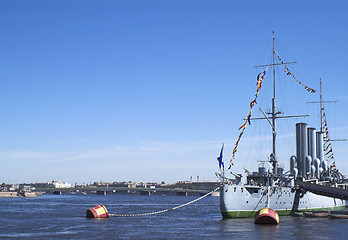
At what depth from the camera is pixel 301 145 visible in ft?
287

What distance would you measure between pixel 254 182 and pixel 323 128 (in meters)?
44.1

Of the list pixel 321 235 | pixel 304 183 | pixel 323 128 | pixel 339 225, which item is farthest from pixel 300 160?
pixel 321 235

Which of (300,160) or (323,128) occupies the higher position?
(323,128)

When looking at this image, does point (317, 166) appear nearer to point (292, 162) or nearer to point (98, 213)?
point (292, 162)

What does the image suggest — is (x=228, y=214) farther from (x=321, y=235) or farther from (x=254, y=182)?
(x=321, y=235)

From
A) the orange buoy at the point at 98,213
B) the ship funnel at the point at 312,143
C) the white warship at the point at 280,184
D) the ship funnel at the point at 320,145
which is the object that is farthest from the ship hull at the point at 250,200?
the ship funnel at the point at 320,145

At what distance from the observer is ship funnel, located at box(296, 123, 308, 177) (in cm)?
8638

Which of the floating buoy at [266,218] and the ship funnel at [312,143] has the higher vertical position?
the ship funnel at [312,143]

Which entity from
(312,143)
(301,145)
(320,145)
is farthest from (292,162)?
(320,145)

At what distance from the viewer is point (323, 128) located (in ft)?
343

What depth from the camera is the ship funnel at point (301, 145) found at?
86.4m

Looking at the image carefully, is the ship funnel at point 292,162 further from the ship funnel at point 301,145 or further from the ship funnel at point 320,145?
the ship funnel at point 320,145

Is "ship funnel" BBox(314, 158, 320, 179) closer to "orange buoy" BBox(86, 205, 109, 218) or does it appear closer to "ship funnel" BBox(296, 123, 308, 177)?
"ship funnel" BBox(296, 123, 308, 177)

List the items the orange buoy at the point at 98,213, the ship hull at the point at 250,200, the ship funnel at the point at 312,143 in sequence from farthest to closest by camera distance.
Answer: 1. the ship funnel at the point at 312,143
2. the orange buoy at the point at 98,213
3. the ship hull at the point at 250,200
